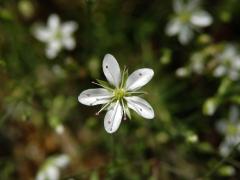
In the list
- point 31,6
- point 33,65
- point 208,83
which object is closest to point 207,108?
point 208,83

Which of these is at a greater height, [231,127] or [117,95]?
[231,127]

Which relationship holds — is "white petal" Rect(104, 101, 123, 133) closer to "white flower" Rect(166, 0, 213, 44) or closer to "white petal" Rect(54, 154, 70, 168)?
"white petal" Rect(54, 154, 70, 168)

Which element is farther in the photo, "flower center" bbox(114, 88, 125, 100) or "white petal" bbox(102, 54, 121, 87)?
"flower center" bbox(114, 88, 125, 100)

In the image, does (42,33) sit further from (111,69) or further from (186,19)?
(111,69)

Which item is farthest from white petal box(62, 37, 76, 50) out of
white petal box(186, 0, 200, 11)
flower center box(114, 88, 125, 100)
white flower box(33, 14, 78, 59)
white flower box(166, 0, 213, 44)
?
flower center box(114, 88, 125, 100)

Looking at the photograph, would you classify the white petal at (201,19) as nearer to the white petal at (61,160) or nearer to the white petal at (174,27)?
the white petal at (174,27)

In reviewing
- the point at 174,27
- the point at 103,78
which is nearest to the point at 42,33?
the point at 103,78
